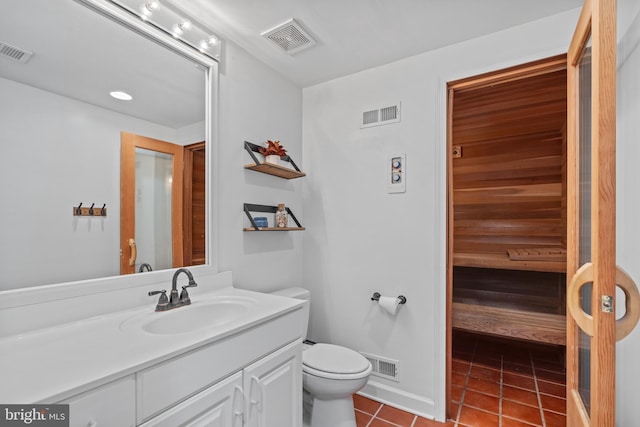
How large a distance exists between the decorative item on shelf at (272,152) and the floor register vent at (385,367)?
61.2 inches

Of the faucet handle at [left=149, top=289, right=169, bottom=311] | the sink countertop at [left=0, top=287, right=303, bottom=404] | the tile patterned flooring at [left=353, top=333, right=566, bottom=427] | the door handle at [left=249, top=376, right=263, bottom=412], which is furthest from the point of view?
the tile patterned flooring at [left=353, top=333, right=566, bottom=427]

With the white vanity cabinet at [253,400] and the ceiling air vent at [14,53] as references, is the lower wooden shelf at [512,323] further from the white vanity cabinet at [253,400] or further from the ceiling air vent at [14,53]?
the ceiling air vent at [14,53]

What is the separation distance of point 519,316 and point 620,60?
1925 millimetres

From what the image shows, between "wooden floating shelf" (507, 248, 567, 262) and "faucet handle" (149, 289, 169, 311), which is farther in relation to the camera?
"wooden floating shelf" (507, 248, 567, 262)

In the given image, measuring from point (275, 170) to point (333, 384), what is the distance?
1362mm

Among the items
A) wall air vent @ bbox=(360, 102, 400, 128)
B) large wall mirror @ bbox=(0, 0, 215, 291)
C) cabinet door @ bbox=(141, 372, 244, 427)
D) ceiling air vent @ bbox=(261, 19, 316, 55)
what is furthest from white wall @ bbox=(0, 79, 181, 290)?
wall air vent @ bbox=(360, 102, 400, 128)

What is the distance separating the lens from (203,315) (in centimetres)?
142

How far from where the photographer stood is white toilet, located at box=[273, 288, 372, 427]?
5.25ft

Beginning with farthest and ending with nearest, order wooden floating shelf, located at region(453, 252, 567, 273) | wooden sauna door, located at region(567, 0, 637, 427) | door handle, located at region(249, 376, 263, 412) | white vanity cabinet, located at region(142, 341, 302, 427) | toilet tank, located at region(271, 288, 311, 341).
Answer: wooden floating shelf, located at region(453, 252, 567, 273)
toilet tank, located at region(271, 288, 311, 341)
door handle, located at region(249, 376, 263, 412)
white vanity cabinet, located at region(142, 341, 302, 427)
wooden sauna door, located at region(567, 0, 637, 427)

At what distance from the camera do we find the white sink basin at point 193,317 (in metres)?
1.20

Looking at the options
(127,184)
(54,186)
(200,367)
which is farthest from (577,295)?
(54,186)

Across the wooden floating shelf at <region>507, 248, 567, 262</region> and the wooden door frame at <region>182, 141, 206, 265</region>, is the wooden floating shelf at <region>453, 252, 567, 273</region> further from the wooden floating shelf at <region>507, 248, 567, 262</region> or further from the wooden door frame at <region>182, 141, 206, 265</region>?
the wooden door frame at <region>182, 141, 206, 265</region>

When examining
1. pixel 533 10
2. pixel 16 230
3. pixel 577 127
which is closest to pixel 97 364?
pixel 16 230

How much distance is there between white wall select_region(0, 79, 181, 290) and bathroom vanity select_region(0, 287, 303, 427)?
244 millimetres
